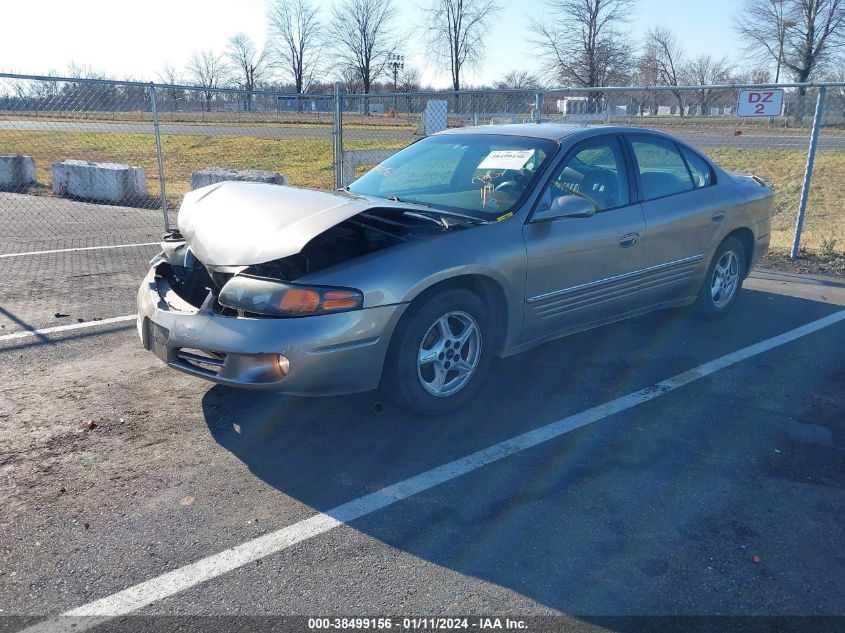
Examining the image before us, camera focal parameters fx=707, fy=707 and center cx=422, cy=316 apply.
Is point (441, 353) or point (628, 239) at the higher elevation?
point (628, 239)

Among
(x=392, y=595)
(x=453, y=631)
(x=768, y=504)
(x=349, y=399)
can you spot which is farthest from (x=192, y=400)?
(x=768, y=504)

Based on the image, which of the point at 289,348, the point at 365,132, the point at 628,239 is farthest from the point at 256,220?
the point at 365,132

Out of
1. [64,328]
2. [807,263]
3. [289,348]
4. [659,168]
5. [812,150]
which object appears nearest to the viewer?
[289,348]

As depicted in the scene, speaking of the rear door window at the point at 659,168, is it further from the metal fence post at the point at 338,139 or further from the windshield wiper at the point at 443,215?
the metal fence post at the point at 338,139

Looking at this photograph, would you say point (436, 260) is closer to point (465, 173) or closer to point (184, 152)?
point (465, 173)

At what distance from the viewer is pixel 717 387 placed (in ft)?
15.3

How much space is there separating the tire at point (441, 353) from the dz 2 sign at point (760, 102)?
581 cm

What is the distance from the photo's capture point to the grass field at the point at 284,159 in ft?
46.7

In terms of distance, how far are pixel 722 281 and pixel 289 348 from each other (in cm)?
418

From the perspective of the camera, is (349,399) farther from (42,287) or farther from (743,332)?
(42,287)

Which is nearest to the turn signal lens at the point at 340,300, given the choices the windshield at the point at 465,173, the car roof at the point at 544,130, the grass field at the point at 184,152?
the windshield at the point at 465,173

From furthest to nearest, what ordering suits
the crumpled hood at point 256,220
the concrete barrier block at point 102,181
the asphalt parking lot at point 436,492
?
1. the concrete barrier block at point 102,181
2. the crumpled hood at point 256,220
3. the asphalt parking lot at point 436,492

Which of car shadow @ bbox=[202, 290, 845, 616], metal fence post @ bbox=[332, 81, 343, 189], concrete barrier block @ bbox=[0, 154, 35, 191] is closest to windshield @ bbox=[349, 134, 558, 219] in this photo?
car shadow @ bbox=[202, 290, 845, 616]

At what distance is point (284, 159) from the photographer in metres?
21.1
